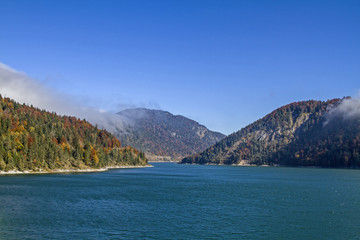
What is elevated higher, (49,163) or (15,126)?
(15,126)

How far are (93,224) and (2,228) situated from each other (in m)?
12.2

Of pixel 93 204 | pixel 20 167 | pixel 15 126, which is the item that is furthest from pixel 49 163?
pixel 93 204

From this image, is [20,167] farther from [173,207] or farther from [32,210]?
[173,207]

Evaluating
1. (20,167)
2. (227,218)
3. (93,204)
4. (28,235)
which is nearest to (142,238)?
(28,235)

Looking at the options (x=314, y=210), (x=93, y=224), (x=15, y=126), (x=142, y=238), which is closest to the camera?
(x=142, y=238)

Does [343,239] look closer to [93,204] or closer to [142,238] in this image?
[142,238]

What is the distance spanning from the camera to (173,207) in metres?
65.2

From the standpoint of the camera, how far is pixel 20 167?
141 m

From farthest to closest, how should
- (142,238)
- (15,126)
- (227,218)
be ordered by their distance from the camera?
1. (15,126)
2. (227,218)
3. (142,238)

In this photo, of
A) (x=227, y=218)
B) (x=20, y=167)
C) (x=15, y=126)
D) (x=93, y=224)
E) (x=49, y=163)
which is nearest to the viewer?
(x=93, y=224)

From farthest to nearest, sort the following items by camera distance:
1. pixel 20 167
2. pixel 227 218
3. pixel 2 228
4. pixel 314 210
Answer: pixel 20 167 → pixel 314 210 → pixel 227 218 → pixel 2 228

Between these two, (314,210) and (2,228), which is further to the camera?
(314,210)

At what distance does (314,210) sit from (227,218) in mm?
20303

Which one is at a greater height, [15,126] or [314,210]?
[15,126]
